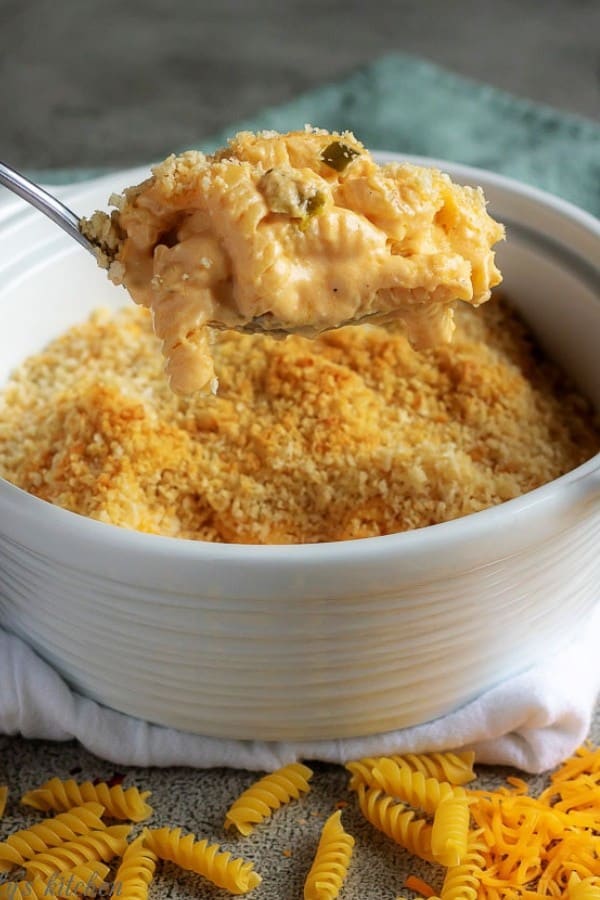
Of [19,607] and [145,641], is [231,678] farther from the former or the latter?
[19,607]

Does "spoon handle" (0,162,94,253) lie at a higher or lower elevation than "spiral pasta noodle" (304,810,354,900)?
higher

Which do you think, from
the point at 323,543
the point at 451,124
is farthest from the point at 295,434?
the point at 451,124

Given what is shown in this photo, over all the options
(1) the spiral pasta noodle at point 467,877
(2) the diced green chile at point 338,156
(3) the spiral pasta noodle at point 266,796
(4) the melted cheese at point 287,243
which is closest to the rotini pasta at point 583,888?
(1) the spiral pasta noodle at point 467,877

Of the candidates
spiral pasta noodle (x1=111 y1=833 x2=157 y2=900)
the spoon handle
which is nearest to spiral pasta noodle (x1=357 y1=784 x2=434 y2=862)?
spiral pasta noodle (x1=111 y1=833 x2=157 y2=900)

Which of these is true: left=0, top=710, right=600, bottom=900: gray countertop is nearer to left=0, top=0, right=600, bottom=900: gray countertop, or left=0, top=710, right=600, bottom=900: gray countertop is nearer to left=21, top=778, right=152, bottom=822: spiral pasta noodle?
left=21, top=778, right=152, bottom=822: spiral pasta noodle

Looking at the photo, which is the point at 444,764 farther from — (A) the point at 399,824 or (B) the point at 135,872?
(B) the point at 135,872
